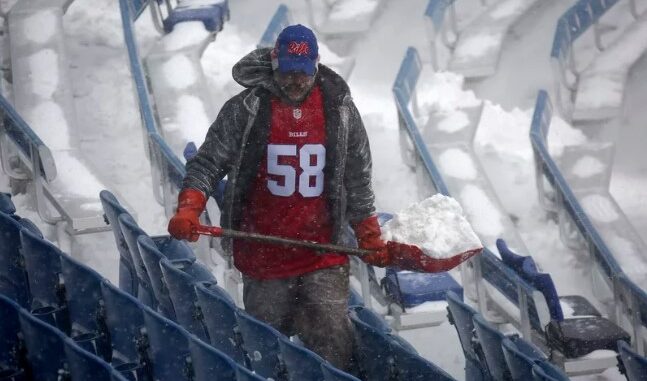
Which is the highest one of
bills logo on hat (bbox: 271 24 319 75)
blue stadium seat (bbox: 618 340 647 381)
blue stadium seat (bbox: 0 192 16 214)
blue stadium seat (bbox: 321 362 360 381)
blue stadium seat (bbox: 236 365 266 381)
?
bills logo on hat (bbox: 271 24 319 75)

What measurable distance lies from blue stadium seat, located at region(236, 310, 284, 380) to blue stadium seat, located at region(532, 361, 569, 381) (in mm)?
781

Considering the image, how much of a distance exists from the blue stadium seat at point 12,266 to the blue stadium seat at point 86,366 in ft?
3.22

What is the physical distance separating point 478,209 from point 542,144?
588 mm

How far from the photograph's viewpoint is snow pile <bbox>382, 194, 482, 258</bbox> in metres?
3.27

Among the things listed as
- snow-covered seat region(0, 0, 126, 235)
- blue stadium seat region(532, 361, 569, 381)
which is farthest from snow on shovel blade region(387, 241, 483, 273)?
snow-covered seat region(0, 0, 126, 235)

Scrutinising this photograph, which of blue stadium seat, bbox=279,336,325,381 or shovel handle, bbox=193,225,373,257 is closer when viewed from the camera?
blue stadium seat, bbox=279,336,325,381

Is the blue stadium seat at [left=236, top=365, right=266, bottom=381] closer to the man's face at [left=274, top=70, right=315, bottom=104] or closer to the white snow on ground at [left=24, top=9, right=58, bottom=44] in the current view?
the man's face at [left=274, top=70, right=315, bottom=104]

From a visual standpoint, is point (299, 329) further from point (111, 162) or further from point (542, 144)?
point (542, 144)

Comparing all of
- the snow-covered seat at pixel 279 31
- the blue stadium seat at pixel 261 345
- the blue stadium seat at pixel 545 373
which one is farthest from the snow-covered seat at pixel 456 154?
the blue stadium seat at pixel 261 345

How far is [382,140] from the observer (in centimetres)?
675

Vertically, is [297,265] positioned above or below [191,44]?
below

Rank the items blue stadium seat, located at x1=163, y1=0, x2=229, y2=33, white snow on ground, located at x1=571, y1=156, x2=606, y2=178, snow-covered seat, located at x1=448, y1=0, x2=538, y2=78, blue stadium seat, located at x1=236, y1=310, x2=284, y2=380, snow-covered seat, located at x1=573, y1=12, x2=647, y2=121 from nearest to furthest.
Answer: blue stadium seat, located at x1=236, y1=310, x2=284, y2=380
white snow on ground, located at x1=571, y1=156, x2=606, y2=178
blue stadium seat, located at x1=163, y1=0, x2=229, y2=33
snow-covered seat, located at x1=573, y1=12, x2=647, y2=121
snow-covered seat, located at x1=448, y1=0, x2=538, y2=78

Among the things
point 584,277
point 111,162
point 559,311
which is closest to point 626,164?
point 584,277

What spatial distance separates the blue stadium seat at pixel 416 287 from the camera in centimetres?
463
